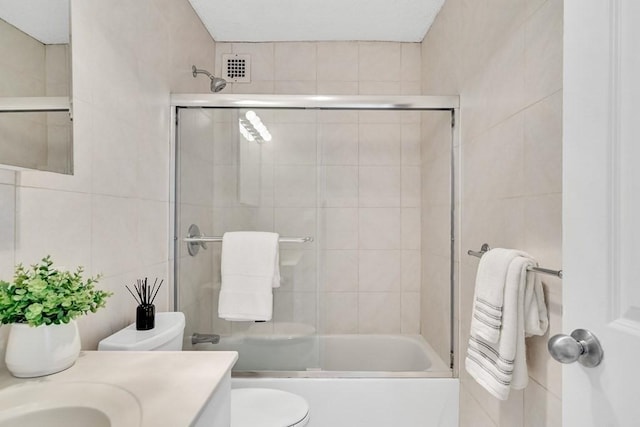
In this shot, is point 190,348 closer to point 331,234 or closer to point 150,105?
point 331,234

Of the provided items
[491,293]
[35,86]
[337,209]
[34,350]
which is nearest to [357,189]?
[337,209]

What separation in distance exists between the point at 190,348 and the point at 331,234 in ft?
3.12

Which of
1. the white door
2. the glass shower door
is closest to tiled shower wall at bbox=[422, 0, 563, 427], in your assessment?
the white door

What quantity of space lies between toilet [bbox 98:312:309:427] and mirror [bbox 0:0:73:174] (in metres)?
0.55

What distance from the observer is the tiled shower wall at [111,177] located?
1017 mm

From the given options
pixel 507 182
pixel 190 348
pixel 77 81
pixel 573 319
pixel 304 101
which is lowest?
pixel 190 348

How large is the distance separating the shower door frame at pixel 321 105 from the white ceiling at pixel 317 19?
0.67m

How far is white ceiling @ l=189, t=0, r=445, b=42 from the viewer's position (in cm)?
219

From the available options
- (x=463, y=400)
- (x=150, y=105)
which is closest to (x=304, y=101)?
(x=150, y=105)

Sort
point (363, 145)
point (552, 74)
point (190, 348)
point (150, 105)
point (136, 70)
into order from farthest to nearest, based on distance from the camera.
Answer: point (363, 145) < point (190, 348) < point (150, 105) < point (136, 70) < point (552, 74)

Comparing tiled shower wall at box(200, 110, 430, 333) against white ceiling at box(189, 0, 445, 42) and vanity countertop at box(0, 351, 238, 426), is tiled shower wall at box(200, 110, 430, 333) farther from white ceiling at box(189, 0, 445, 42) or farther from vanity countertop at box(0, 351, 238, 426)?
vanity countertop at box(0, 351, 238, 426)

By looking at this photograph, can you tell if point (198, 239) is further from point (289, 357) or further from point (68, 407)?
point (68, 407)

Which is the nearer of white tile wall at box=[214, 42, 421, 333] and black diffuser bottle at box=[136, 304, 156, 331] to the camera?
black diffuser bottle at box=[136, 304, 156, 331]

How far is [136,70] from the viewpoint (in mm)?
1543
